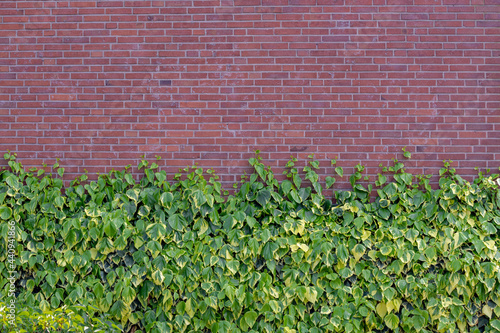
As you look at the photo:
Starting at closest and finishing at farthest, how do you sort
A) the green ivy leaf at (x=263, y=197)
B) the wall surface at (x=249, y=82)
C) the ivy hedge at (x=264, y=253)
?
the ivy hedge at (x=264, y=253), the green ivy leaf at (x=263, y=197), the wall surface at (x=249, y=82)

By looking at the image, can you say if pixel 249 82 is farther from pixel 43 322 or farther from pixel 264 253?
pixel 43 322

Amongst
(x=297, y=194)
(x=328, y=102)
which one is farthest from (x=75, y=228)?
(x=328, y=102)

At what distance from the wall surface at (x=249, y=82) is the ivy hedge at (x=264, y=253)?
28 cm

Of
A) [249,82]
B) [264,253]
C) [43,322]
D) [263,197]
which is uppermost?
[249,82]

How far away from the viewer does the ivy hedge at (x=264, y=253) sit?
3.33 m

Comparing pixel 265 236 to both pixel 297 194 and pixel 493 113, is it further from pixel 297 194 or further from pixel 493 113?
pixel 493 113

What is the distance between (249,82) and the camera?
3684 mm

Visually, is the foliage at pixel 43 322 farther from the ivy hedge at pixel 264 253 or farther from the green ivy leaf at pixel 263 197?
the green ivy leaf at pixel 263 197

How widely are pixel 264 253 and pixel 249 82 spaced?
5.01ft

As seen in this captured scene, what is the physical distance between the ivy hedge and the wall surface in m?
0.28

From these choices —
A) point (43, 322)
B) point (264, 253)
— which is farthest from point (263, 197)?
point (43, 322)

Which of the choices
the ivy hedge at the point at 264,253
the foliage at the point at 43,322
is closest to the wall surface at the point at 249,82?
the ivy hedge at the point at 264,253

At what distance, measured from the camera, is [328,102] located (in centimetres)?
367

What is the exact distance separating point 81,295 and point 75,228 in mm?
557
